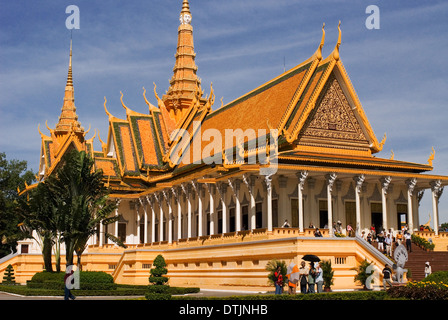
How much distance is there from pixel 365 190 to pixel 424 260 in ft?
22.9

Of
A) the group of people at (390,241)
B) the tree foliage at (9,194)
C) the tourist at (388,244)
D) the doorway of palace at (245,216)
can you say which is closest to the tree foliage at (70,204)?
the doorway of palace at (245,216)

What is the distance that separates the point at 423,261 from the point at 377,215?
6.73 metres

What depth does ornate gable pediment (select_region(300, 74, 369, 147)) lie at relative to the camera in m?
36.0

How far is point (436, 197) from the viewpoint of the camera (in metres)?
35.0

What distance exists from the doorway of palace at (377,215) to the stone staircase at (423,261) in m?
4.66

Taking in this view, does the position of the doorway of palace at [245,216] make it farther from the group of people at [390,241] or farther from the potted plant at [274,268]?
the potted plant at [274,268]

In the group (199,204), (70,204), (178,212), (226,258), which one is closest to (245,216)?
(199,204)

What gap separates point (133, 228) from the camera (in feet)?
165

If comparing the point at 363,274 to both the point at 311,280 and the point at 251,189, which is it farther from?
the point at 251,189

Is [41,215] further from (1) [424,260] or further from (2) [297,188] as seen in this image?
(1) [424,260]

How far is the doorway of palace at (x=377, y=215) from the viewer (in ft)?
119

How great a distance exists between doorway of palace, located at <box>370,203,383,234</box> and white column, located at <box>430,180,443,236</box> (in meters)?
2.92
